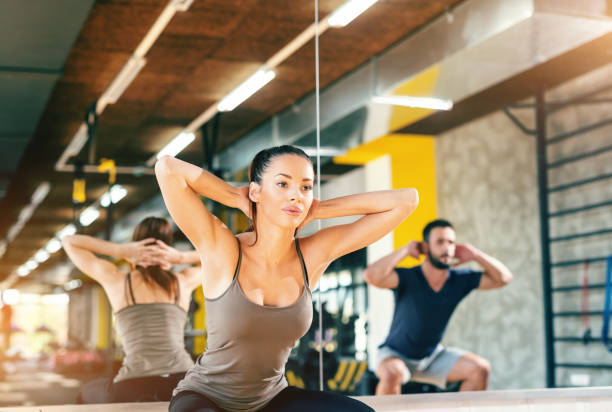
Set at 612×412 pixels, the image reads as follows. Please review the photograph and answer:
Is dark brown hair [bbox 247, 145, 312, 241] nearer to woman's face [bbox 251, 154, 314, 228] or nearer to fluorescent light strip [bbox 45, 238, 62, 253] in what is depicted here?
woman's face [bbox 251, 154, 314, 228]

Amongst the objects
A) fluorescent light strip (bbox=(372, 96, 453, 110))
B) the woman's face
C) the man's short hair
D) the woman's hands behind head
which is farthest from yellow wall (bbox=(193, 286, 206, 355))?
fluorescent light strip (bbox=(372, 96, 453, 110))

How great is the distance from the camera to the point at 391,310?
4.02 meters

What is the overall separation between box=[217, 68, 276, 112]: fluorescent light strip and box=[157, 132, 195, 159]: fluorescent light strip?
0.22m

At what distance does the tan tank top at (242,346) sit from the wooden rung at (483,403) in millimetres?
595

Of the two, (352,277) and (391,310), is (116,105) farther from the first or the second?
(391,310)

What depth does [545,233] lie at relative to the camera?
545 centimetres

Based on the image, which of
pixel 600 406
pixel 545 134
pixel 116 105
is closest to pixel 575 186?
pixel 545 134

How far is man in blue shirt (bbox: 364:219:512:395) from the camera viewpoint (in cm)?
387

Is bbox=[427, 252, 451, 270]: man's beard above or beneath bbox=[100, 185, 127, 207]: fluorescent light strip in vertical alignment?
beneath

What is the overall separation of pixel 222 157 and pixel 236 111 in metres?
0.25

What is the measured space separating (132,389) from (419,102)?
247 cm

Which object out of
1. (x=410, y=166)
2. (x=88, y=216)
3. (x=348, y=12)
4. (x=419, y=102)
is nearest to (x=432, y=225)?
(x=410, y=166)

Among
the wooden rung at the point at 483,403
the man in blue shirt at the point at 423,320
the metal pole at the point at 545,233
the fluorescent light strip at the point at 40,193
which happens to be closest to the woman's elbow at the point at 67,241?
the fluorescent light strip at the point at 40,193

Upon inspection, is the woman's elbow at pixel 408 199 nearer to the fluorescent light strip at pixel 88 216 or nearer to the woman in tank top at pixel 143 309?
the woman in tank top at pixel 143 309
